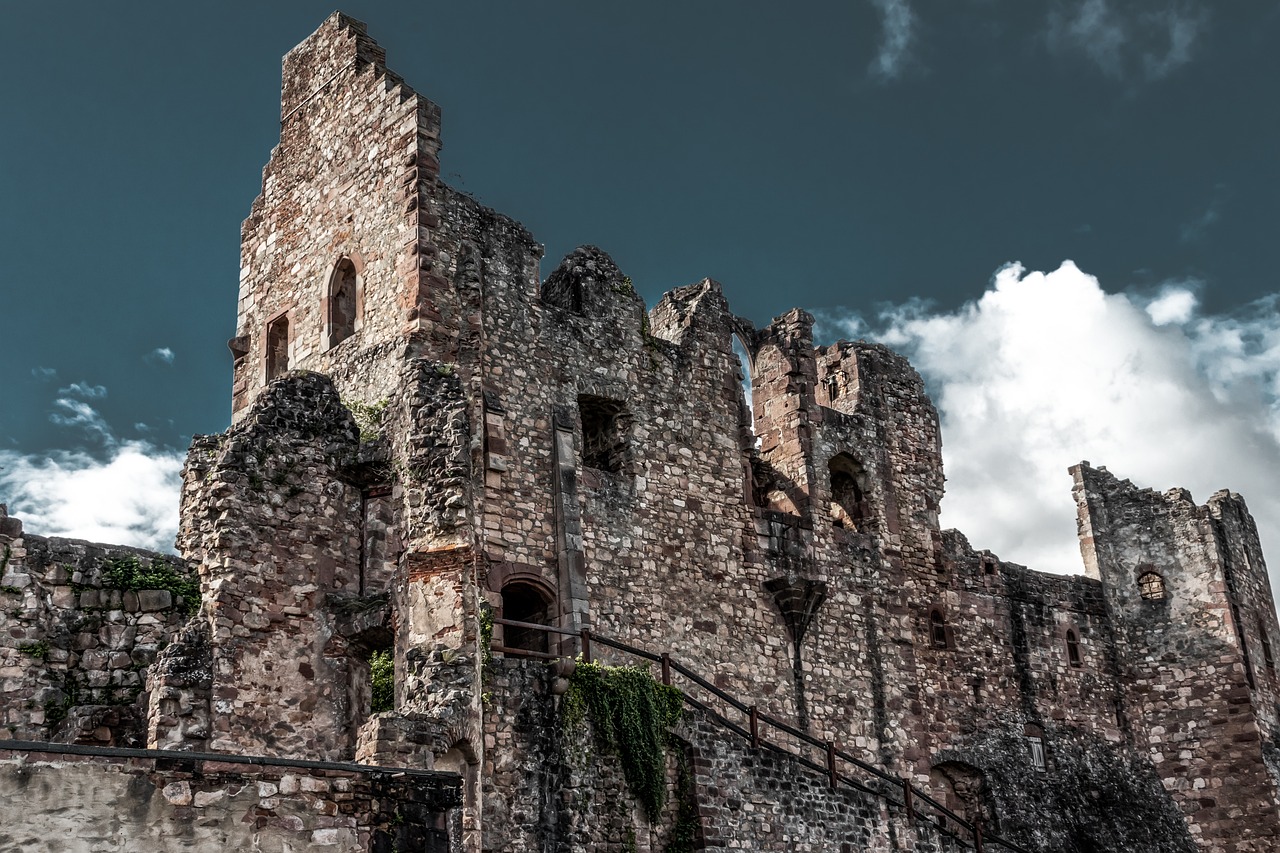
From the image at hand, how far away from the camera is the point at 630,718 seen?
17250 millimetres

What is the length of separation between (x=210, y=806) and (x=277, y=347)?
1374cm

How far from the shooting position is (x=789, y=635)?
73.4ft

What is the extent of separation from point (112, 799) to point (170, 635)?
5.24m

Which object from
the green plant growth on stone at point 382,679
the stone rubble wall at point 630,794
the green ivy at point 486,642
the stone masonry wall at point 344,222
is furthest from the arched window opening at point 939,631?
the green plant growth on stone at point 382,679

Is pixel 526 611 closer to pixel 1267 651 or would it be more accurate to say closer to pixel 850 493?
pixel 850 493

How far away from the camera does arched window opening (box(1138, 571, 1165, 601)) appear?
27.8m

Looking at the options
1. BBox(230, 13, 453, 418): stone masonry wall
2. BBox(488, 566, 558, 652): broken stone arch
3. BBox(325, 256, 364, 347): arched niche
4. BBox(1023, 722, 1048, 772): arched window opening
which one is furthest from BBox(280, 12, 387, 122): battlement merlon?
BBox(1023, 722, 1048, 772): arched window opening

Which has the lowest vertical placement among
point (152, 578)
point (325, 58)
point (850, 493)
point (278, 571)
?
point (152, 578)

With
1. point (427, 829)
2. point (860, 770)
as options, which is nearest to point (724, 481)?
point (860, 770)

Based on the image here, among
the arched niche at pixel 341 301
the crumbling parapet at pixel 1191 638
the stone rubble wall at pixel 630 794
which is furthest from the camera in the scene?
the crumbling parapet at pixel 1191 638

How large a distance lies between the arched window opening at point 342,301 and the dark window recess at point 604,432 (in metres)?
3.57

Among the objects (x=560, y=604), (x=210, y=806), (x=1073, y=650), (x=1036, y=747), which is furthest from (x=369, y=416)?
(x=1073, y=650)

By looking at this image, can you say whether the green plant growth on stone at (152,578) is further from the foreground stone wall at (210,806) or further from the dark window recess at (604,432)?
the dark window recess at (604,432)

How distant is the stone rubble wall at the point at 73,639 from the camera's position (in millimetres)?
13781
